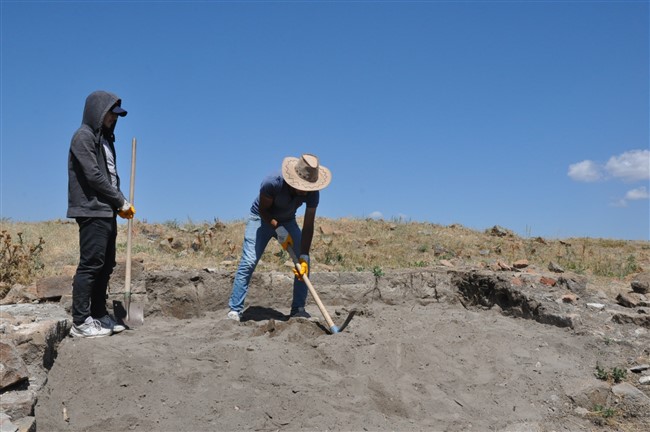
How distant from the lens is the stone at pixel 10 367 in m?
3.38

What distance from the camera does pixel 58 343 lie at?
4.30 metres

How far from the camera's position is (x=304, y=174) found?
17.3ft

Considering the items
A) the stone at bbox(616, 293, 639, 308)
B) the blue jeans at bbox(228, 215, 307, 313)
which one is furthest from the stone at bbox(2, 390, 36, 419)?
the stone at bbox(616, 293, 639, 308)

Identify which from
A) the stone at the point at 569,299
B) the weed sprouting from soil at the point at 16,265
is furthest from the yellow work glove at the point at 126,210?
the stone at the point at 569,299

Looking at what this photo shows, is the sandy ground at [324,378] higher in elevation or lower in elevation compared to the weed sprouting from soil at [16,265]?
lower

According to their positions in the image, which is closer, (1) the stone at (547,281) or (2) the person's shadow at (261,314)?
(2) the person's shadow at (261,314)

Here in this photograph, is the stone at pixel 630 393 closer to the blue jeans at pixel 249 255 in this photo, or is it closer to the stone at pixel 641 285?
the stone at pixel 641 285

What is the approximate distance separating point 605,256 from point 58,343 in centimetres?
819

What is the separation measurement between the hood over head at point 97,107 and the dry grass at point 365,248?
284 centimetres

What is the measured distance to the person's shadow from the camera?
6121 mm

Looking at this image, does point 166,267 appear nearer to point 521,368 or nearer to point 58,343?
point 58,343

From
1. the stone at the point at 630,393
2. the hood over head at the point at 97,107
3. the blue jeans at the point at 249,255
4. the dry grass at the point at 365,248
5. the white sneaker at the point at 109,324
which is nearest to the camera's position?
the stone at the point at 630,393

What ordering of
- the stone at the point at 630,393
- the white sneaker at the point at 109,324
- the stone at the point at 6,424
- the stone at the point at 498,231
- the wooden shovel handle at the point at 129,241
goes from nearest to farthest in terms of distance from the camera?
1. the stone at the point at 6,424
2. the stone at the point at 630,393
3. the white sneaker at the point at 109,324
4. the wooden shovel handle at the point at 129,241
5. the stone at the point at 498,231

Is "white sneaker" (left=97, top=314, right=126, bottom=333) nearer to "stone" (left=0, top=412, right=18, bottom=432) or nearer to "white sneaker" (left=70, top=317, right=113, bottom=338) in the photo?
"white sneaker" (left=70, top=317, right=113, bottom=338)
